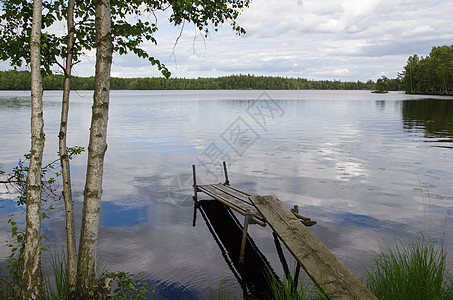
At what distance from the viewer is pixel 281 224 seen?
8773 millimetres

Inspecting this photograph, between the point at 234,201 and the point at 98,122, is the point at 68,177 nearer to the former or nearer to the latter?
the point at 98,122

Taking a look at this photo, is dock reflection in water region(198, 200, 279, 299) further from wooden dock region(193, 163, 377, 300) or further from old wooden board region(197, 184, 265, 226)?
old wooden board region(197, 184, 265, 226)

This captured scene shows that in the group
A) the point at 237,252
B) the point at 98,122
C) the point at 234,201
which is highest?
the point at 98,122

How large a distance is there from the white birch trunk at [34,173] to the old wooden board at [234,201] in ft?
18.4

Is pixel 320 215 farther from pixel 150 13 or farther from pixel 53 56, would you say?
pixel 53 56

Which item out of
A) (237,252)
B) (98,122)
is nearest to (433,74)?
(237,252)

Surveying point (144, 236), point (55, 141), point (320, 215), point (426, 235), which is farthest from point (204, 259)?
point (55, 141)

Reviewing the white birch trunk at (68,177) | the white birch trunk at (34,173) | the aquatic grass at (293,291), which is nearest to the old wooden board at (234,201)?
the aquatic grass at (293,291)

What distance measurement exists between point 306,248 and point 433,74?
15815 cm

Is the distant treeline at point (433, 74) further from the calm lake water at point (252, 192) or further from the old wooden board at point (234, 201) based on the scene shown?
the old wooden board at point (234, 201)

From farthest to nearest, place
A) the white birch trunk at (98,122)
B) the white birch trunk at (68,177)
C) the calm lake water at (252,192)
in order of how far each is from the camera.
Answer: the calm lake water at (252,192), the white birch trunk at (68,177), the white birch trunk at (98,122)

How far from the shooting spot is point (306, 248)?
7.31 meters

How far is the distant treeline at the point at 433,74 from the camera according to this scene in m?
129

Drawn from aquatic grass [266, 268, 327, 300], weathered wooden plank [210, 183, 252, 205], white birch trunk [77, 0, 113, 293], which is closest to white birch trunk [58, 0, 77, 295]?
white birch trunk [77, 0, 113, 293]
